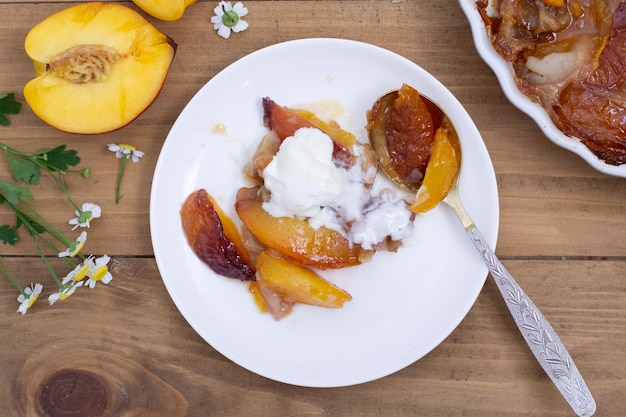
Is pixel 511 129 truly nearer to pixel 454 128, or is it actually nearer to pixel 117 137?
pixel 454 128

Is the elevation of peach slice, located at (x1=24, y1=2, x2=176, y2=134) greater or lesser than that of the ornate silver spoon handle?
greater

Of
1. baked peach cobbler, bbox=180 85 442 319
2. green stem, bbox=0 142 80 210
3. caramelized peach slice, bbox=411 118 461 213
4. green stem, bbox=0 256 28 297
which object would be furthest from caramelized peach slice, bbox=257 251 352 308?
green stem, bbox=0 256 28 297

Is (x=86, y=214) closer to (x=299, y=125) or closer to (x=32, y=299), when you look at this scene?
(x=32, y=299)

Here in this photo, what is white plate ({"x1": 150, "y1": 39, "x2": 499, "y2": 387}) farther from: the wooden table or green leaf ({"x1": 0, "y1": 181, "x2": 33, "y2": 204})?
green leaf ({"x1": 0, "y1": 181, "x2": 33, "y2": 204})

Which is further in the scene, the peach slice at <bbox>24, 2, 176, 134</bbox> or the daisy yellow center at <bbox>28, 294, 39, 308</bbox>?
the daisy yellow center at <bbox>28, 294, 39, 308</bbox>

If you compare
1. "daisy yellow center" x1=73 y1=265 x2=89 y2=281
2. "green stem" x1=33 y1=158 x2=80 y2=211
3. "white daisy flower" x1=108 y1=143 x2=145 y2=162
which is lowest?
"daisy yellow center" x1=73 y1=265 x2=89 y2=281

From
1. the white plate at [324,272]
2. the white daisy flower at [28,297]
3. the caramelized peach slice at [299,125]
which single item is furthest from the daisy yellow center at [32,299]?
the caramelized peach slice at [299,125]

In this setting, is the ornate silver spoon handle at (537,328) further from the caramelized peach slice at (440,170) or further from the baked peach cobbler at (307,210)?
the baked peach cobbler at (307,210)
